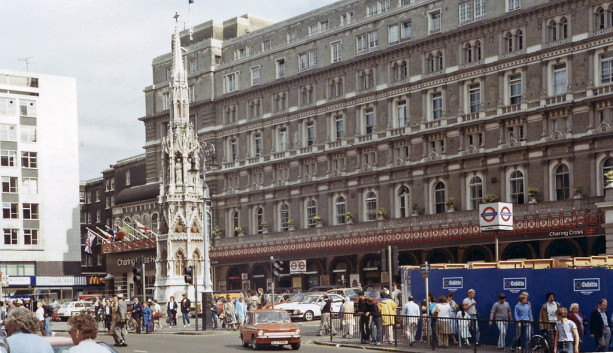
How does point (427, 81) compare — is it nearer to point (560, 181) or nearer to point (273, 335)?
point (560, 181)

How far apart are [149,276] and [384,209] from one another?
2868 cm

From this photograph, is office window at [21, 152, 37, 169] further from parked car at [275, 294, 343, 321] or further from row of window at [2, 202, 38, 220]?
parked car at [275, 294, 343, 321]

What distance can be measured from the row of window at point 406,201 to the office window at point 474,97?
16.2 feet

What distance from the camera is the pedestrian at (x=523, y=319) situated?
2680 cm

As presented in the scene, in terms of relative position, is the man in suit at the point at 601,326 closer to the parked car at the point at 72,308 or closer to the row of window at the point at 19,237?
the parked car at the point at 72,308

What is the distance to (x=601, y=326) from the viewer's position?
25.2m

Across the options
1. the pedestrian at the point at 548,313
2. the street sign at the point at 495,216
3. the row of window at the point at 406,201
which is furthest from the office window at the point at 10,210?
the pedestrian at the point at 548,313

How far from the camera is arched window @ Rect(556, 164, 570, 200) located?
6284 cm

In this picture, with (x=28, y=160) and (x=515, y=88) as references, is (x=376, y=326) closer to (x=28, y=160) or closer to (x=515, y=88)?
(x=515, y=88)

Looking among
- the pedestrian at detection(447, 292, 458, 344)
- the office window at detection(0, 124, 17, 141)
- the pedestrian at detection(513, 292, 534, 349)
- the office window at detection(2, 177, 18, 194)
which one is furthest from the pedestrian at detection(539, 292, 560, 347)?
the office window at detection(0, 124, 17, 141)

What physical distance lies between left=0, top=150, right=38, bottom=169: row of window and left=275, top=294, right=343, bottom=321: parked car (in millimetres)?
53896

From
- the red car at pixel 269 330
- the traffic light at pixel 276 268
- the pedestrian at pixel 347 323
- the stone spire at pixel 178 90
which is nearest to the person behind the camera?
the red car at pixel 269 330

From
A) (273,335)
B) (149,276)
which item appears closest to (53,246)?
(149,276)

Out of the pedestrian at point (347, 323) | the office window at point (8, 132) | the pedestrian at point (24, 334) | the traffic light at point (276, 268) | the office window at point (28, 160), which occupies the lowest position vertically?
the pedestrian at point (347, 323)
